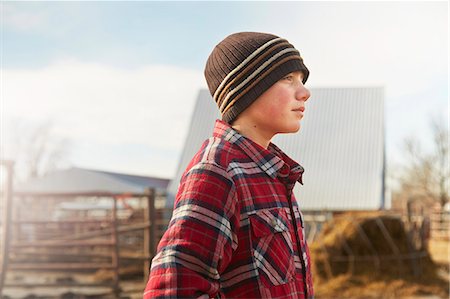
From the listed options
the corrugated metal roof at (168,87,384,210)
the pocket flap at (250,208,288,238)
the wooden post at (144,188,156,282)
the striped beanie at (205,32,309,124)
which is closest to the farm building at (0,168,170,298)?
the wooden post at (144,188,156,282)

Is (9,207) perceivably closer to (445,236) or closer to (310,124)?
(310,124)

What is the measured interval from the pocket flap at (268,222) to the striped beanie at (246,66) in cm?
26

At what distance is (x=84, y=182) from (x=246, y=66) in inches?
699

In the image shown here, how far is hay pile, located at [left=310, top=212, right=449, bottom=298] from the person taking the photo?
8320 mm

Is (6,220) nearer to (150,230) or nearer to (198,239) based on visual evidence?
(150,230)

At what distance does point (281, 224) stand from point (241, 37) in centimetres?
46

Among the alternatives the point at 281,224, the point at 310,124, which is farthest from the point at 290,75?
the point at 310,124

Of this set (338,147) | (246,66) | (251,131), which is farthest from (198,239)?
(338,147)

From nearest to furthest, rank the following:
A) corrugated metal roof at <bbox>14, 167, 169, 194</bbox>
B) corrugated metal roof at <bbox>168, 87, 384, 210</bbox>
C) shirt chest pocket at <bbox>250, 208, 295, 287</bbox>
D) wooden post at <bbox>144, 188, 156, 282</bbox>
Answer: shirt chest pocket at <bbox>250, 208, 295, 287</bbox> → wooden post at <bbox>144, 188, 156, 282</bbox> → corrugated metal roof at <bbox>168, 87, 384, 210</bbox> → corrugated metal roof at <bbox>14, 167, 169, 194</bbox>

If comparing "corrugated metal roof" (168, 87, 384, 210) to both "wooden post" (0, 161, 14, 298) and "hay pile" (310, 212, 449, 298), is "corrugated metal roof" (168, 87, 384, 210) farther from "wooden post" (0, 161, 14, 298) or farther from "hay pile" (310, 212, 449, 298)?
"wooden post" (0, 161, 14, 298)

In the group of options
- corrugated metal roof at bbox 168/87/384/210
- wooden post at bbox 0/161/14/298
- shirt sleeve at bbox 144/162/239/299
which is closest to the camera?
shirt sleeve at bbox 144/162/239/299

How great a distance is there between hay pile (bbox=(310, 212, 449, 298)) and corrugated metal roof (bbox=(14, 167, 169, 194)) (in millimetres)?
8900

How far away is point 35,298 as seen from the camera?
7254 millimetres

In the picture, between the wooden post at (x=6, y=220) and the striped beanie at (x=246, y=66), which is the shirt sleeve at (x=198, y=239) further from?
the wooden post at (x=6, y=220)
